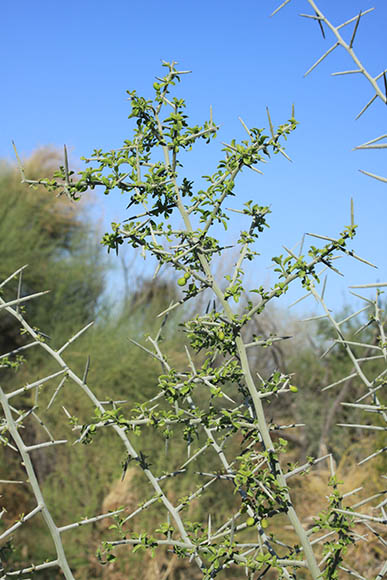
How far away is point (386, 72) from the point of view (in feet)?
2.74

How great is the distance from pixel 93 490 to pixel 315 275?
5.28m

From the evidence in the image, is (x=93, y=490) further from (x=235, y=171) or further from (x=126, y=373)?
(x=235, y=171)

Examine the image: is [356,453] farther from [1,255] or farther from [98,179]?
[98,179]

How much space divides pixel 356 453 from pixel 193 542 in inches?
248

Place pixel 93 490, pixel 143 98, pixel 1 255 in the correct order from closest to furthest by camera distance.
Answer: pixel 143 98
pixel 93 490
pixel 1 255

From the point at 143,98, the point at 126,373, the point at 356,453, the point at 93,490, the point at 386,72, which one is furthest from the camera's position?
the point at 126,373

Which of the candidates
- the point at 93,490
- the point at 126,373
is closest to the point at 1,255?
the point at 126,373

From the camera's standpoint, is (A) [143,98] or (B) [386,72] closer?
(B) [386,72]

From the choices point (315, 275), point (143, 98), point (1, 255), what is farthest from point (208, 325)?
point (1, 255)

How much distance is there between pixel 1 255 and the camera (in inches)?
330

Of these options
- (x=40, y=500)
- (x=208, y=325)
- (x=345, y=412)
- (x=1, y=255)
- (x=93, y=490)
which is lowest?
(x=345, y=412)

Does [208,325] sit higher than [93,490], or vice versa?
[208,325]

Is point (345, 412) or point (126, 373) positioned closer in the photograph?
point (126, 373)

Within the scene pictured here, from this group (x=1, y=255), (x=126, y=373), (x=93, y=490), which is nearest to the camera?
(x=93, y=490)
